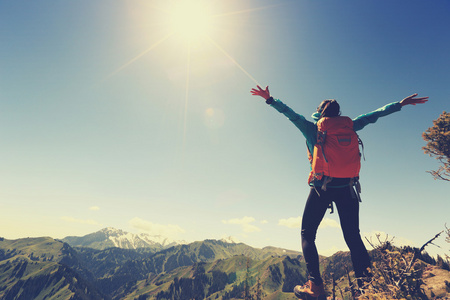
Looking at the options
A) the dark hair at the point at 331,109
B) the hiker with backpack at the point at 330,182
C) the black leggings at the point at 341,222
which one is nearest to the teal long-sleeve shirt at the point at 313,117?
the hiker with backpack at the point at 330,182

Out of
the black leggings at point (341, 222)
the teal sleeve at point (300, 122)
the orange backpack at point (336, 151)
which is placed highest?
the teal sleeve at point (300, 122)

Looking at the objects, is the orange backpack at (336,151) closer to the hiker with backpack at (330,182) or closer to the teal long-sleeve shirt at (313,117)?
the hiker with backpack at (330,182)

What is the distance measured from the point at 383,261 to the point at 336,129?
89.8 inches

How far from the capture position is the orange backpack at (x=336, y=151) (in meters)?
4.06

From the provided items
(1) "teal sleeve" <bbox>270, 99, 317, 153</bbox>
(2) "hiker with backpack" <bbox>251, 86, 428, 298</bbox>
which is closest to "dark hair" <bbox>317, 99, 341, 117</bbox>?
(2) "hiker with backpack" <bbox>251, 86, 428, 298</bbox>

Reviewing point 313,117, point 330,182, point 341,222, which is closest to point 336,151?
point 330,182

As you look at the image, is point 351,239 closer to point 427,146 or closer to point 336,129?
point 336,129

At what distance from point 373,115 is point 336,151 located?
1.82 metres

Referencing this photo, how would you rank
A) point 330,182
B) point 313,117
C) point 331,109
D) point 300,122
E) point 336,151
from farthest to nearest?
1. point 313,117
2. point 300,122
3. point 331,109
4. point 330,182
5. point 336,151

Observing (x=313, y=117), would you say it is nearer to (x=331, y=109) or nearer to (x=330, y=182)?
(x=331, y=109)

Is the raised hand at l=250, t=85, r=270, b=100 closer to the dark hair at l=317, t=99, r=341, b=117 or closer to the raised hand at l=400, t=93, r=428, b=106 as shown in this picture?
the dark hair at l=317, t=99, r=341, b=117

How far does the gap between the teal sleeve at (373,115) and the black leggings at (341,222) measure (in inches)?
62.3

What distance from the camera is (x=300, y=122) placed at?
187 inches

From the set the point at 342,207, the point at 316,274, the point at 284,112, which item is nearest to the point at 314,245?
the point at 316,274
